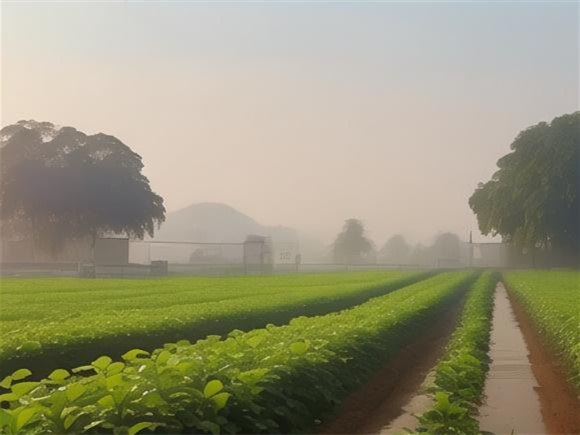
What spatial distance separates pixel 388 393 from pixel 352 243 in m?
167

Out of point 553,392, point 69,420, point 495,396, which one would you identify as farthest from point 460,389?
point 69,420

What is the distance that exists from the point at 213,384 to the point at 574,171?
60.4 meters

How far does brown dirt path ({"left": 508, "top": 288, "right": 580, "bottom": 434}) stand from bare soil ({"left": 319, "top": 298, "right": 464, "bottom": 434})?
2218 mm

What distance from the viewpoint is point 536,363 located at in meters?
17.2

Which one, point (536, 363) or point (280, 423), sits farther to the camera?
point (536, 363)

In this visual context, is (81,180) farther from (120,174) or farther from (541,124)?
(541,124)

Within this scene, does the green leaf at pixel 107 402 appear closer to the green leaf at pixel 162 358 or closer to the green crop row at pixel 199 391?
the green crop row at pixel 199 391

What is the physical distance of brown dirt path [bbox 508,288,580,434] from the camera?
1111 centimetres

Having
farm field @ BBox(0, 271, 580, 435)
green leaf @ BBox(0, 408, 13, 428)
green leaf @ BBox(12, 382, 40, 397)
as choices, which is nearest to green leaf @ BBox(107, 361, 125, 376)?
farm field @ BBox(0, 271, 580, 435)

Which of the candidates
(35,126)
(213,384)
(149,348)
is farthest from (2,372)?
(35,126)

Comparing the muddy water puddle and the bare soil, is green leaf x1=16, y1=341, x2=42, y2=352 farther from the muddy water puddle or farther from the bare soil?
the muddy water puddle

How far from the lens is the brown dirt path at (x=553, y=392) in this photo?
1111cm

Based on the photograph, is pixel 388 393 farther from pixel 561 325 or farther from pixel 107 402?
pixel 107 402

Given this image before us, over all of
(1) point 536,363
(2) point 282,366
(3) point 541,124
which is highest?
(3) point 541,124
